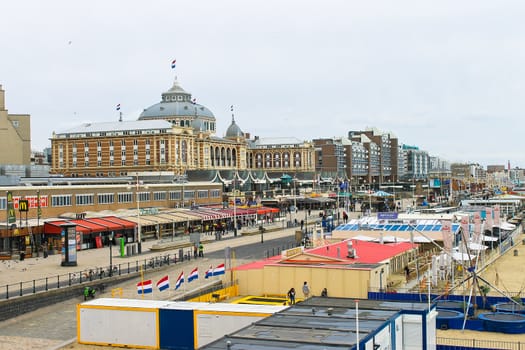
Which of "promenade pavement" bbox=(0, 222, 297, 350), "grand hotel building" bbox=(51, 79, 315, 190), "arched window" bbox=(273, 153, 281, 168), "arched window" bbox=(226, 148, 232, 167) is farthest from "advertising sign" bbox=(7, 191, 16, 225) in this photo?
"arched window" bbox=(273, 153, 281, 168)

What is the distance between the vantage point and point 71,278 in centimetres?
4244

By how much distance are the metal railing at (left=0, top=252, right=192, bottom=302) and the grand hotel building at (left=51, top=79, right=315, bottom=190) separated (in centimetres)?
6893

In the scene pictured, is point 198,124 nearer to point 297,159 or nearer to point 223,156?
point 223,156

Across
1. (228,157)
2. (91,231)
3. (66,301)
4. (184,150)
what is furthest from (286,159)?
(66,301)

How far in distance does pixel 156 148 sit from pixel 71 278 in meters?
86.2

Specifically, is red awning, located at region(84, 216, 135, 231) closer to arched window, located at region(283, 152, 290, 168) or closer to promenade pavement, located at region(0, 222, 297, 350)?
promenade pavement, located at region(0, 222, 297, 350)

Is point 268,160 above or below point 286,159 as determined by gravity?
below

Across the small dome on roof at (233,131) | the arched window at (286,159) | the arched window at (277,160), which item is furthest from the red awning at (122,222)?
the arched window at (277,160)

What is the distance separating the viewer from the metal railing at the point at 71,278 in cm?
3722

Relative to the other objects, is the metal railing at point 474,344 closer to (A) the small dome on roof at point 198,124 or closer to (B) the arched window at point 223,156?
(A) the small dome on roof at point 198,124

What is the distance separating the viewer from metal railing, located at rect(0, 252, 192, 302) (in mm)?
37222

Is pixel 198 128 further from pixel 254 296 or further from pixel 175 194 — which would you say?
pixel 254 296

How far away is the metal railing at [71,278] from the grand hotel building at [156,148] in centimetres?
6893

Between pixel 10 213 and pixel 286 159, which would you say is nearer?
pixel 10 213
